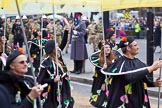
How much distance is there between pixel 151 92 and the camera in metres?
11.5

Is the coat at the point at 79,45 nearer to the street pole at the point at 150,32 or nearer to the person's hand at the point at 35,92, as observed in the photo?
the street pole at the point at 150,32

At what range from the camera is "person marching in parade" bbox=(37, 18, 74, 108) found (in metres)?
7.60

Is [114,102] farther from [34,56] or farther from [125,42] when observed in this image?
[34,56]

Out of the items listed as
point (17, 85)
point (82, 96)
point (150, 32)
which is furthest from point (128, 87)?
point (150, 32)

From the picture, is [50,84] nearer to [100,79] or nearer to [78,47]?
[100,79]

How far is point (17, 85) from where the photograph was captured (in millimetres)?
4668

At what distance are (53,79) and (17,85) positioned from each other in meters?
2.89

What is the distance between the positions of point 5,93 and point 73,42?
38.6 ft

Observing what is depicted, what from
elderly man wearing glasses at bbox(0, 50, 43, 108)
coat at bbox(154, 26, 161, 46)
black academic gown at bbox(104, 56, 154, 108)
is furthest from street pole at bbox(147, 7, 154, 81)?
coat at bbox(154, 26, 161, 46)

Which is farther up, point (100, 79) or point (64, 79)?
point (64, 79)

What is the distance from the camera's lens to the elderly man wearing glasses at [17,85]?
4491 mm

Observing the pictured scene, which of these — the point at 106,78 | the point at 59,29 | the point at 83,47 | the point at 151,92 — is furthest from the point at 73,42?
the point at 59,29

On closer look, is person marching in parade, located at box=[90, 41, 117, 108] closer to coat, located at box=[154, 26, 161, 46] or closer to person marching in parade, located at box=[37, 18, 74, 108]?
person marching in parade, located at box=[37, 18, 74, 108]

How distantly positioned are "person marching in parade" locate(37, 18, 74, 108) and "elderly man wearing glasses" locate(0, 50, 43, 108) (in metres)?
2.53
